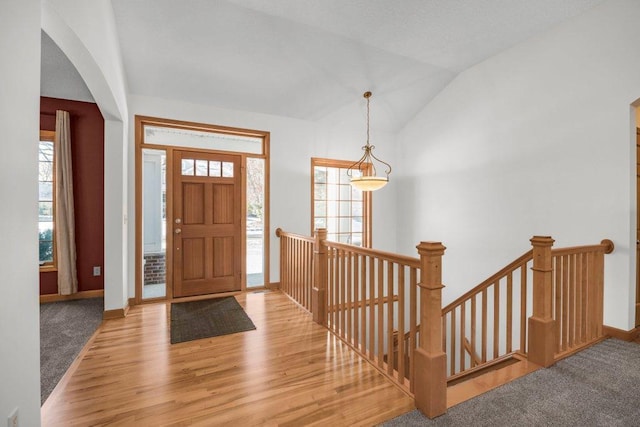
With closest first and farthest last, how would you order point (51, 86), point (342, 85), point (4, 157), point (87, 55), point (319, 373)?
point (4, 157)
point (87, 55)
point (319, 373)
point (51, 86)
point (342, 85)

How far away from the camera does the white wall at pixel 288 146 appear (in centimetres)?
395

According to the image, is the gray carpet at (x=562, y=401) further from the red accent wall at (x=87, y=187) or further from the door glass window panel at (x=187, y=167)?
the red accent wall at (x=87, y=187)

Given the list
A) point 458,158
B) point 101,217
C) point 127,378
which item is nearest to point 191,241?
point 101,217

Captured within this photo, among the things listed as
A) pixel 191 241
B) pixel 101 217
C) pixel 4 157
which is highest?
pixel 4 157

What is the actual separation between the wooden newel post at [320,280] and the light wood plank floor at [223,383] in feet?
0.67

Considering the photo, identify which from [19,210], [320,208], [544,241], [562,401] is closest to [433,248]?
[544,241]

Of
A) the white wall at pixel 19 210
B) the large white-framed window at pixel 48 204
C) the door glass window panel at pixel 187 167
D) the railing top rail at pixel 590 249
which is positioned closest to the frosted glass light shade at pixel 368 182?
the railing top rail at pixel 590 249

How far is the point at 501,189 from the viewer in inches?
146

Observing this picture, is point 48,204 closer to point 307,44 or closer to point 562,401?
point 307,44

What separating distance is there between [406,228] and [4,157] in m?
4.97

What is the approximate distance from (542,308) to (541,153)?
193 centimetres

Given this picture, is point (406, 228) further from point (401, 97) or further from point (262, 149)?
point (262, 149)

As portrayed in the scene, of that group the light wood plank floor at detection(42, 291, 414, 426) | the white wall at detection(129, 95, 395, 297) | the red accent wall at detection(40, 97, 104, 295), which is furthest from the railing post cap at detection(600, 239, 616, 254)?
the red accent wall at detection(40, 97, 104, 295)

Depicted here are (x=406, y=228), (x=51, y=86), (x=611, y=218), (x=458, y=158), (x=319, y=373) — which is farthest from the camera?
(x=406, y=228)
